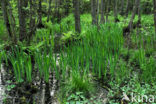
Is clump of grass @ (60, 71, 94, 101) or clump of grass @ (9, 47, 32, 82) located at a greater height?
clump of grass @ (9, 47, 32, 82)

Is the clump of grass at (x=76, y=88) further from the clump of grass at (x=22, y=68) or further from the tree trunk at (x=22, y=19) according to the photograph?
the tree trunk at (x=22, y=19)

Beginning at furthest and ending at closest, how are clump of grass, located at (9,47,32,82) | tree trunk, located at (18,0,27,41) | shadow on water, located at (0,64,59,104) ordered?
tree trunk, located at (18,0,27,41)
clump of grass, located at (9,47,32,82)
shadow on water, located at (0,64,59,104)

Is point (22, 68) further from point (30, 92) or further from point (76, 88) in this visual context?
point (76, 88)

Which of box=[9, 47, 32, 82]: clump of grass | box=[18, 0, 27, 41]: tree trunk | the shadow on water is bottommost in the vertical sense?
the shadow on water

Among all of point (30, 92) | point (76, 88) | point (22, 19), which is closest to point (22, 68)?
point (30, 92)

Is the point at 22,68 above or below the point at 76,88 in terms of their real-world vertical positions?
above

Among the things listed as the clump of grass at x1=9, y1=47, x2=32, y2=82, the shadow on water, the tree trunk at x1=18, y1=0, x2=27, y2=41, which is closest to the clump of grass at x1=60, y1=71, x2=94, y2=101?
the shadow on water

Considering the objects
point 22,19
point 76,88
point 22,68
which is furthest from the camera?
point 22,19

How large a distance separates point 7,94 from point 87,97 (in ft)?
4.23

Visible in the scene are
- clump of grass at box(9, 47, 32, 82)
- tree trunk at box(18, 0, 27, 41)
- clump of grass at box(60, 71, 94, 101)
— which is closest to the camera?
clump of grass at box(60, 71, 94, 101)

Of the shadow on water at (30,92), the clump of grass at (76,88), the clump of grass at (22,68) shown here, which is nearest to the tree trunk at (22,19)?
the clump of grass at (22,68)

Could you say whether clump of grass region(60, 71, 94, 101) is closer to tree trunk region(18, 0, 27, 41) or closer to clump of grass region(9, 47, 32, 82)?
clump of grass region(9, 47, 32, 82)

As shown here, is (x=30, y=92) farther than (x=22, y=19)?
No

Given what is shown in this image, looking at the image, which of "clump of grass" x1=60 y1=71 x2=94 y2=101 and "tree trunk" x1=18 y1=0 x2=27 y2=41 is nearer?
"clump of grass" x1=60 y1=71 x2=94 y2=101
